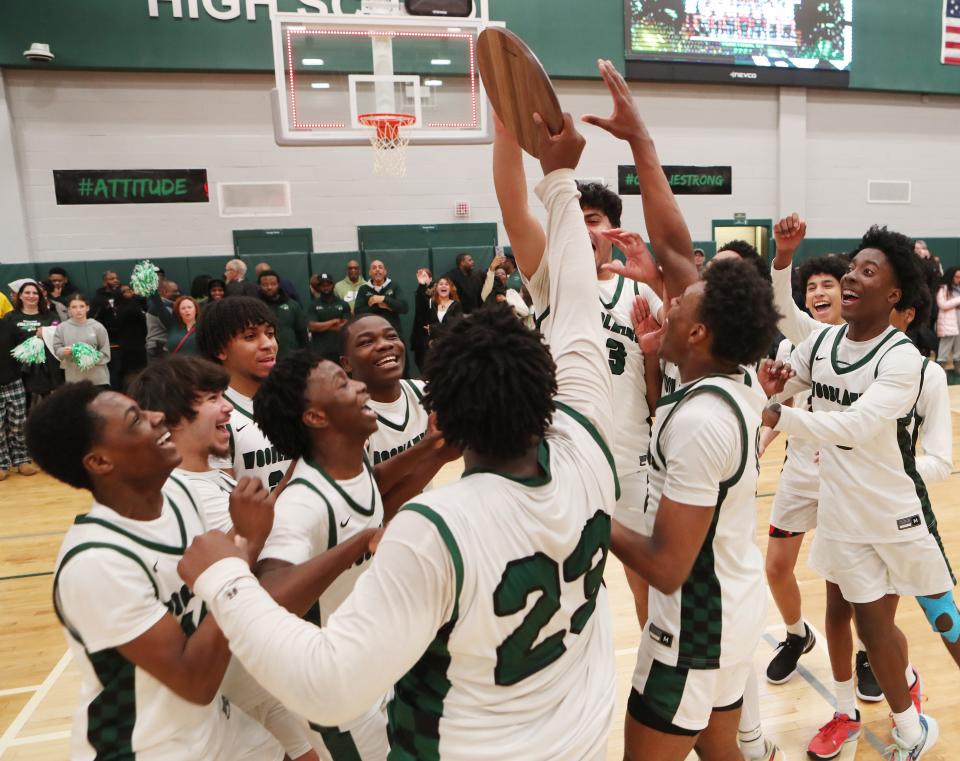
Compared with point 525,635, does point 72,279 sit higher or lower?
higher

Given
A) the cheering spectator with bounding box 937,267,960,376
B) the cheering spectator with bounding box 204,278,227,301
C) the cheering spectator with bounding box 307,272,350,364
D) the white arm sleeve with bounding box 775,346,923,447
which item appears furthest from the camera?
the cheering spectator with bounding box 937,267,960,376

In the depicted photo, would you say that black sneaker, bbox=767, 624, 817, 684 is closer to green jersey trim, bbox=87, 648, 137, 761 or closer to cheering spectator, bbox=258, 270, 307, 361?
green jersey trim, bbox=87, 648, 137, 761

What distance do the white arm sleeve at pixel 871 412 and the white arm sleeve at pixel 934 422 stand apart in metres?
0.17

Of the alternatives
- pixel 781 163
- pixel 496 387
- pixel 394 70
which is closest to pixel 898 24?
pixel 781 163

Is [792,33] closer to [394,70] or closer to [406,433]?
[394,70]

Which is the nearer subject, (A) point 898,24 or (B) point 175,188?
(B) point 175,188

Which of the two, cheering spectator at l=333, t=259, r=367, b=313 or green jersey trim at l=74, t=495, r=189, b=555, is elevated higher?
cheering spectator at l=333, t=259, r=367, b=313

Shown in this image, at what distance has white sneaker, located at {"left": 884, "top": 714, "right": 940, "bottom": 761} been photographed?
2754 millimetres

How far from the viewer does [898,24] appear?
43.8 feet

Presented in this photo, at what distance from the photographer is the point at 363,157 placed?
11766 mm

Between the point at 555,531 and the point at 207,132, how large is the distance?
11.5 m

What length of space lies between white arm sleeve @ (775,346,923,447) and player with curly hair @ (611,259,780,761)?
529 mm

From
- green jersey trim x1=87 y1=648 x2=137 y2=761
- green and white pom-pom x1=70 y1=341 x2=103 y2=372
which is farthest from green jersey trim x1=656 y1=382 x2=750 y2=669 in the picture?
green and white pom-pom x1=70 y1=341 x2=103 y2=372

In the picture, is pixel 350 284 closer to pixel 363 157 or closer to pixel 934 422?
pixel 363 157
